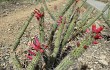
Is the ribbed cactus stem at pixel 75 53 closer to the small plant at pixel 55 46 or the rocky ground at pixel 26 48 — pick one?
the small plant at pixel 55 46

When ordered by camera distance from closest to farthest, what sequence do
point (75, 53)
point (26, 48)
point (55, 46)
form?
point (75, 53), point (55, 46), point (26, 48)

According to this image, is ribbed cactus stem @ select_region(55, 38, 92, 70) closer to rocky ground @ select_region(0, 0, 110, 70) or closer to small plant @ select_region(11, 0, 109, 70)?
small plant @ select_region(11, 0, 109, 70)

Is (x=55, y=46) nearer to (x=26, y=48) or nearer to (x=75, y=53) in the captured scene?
(x=75, y=53)

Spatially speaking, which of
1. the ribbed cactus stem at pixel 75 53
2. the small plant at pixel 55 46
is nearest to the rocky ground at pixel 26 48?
the small plant at pixel 55 46

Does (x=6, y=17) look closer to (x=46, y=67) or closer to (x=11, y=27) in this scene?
(x=11, y=27)

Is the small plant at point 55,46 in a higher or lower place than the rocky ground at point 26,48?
higher

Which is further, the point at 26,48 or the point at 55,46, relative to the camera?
the point at 26,48

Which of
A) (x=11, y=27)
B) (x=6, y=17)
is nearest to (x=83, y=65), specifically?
(x=11, y=27)

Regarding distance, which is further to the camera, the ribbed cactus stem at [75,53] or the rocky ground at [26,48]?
the rocky ground at [26,48]

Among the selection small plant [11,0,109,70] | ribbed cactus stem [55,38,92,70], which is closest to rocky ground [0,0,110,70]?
small plant [11,0,109,70]

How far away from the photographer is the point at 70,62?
4.04 meters

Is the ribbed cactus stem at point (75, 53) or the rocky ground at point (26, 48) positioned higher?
the ribbed cactus stem at point (75, 53)

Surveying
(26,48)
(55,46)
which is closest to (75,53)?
(55,46)

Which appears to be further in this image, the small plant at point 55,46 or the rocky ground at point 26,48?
the rocky ground at point 26,48
